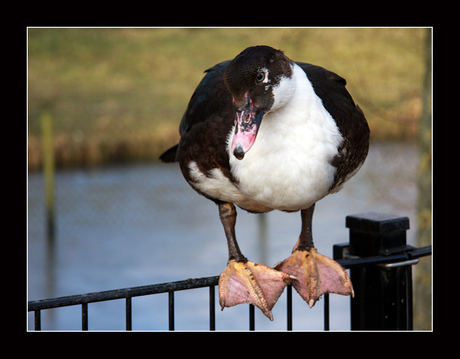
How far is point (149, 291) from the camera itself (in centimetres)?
123

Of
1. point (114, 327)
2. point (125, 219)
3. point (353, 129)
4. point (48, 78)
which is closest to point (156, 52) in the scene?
point (48, 78)

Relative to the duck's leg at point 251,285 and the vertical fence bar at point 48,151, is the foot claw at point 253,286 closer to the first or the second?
Result: the duck's leg at point 251,285

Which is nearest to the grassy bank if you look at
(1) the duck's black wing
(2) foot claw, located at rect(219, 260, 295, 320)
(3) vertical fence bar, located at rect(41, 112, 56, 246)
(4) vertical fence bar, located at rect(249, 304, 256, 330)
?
(3) vertical fence bar, located at rect(41, 112, 56, 246)

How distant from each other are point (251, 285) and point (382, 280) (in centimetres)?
37

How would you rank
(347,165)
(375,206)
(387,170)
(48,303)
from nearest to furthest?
(48,303), (347,165), (387,170), (375,206)

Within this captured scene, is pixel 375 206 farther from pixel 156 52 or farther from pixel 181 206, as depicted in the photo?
pixel 156 52

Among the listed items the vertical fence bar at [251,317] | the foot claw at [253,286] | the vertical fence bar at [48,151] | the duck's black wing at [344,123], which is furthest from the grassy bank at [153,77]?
the vertical fence bar at [251,317]

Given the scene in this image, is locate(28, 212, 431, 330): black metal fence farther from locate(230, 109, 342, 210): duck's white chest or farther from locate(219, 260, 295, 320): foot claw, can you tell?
locate(230, 109, 342, 210): duck's white chest

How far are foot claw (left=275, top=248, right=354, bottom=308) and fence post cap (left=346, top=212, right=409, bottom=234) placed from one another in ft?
0.44

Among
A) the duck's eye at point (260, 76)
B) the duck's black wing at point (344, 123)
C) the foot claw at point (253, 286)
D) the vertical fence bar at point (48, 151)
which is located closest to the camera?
the duck's eye at point (260, 76)

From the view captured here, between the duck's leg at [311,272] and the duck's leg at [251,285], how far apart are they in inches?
2.7

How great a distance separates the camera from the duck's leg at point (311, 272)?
1.54 metres

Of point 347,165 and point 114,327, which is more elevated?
point 347,165

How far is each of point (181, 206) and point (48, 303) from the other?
3247 mm
